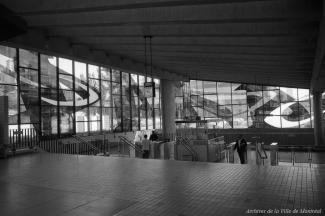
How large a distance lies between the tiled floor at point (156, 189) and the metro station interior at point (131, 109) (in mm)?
31

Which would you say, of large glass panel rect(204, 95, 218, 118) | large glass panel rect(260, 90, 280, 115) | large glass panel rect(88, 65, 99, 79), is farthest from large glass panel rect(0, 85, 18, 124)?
large glass panel rect(260, 90, 280, 115)

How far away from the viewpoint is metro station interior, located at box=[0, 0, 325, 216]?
5453 millimetres

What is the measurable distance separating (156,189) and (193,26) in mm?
5365

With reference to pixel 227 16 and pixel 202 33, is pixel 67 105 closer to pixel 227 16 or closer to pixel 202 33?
pixel 202 33

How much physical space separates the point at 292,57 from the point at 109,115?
550 inches

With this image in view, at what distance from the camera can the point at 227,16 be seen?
7.37 metres

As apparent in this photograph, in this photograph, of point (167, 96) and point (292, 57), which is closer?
point (292, 57)

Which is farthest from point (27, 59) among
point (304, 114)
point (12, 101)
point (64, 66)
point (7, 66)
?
point (304, 114)

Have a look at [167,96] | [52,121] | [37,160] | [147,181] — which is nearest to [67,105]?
[52,121]

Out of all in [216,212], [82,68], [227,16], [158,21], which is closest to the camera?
[216,212]

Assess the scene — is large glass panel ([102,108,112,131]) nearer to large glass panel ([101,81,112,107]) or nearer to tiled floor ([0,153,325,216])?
large glass panel ([101,81,112,107])

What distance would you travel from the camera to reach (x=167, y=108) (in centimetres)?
2184

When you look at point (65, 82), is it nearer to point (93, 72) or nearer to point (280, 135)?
point (93, 72)

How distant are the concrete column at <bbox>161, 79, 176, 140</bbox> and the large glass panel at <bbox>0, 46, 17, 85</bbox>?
32.3ft
